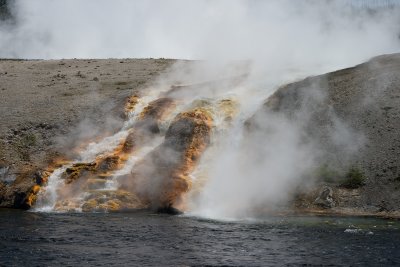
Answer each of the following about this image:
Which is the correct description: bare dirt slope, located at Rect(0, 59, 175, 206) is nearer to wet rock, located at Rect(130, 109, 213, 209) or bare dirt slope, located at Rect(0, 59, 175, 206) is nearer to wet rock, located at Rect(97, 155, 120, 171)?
wet rock, located at Rect(97, 155, 120, 171)

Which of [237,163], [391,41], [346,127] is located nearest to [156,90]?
[237,163]

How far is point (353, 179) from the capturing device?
25656mm

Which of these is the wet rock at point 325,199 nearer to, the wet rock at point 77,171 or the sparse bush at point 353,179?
the sparse bush at point 353,179

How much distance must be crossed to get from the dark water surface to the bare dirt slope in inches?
333

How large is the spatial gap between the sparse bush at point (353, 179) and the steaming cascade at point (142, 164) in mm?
7699

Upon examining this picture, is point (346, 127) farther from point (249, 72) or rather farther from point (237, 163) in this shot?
point (249, 72)

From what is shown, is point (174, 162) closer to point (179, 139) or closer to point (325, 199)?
point (179, 139)

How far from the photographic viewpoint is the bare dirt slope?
31.1m

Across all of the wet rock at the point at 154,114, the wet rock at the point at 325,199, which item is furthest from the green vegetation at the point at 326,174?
the wet rock at the point at 154,114

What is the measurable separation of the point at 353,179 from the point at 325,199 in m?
1.89

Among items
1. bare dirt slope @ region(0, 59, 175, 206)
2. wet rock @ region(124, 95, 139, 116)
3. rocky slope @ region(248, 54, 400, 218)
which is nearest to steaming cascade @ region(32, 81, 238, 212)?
wet rock @ region(124, 95, 139, 116)

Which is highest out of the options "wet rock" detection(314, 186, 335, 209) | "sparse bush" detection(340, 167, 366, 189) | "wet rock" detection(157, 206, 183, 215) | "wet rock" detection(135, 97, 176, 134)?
"wet rock" detection(135, 97, 176, 134)

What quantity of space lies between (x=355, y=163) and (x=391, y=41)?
33.9 meters

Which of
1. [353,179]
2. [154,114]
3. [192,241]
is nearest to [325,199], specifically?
[353,179]
